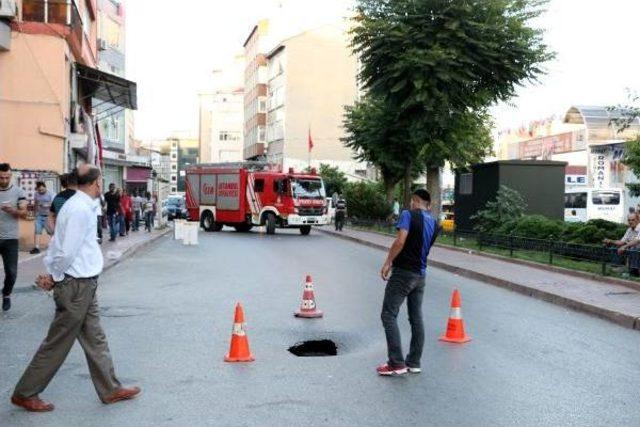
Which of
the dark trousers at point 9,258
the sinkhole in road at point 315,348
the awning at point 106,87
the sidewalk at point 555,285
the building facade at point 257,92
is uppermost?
the building facade at point 257,92

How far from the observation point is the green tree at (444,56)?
22.6 meters

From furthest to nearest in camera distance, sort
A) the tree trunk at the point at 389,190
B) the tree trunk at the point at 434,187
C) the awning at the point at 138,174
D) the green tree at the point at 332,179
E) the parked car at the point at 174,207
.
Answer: the awning at the point at 138,174 < the green tree at the point at 332,179 < the parked car at the point at 174,207 < the tree trunk at the point at 389,190 < the tree trunk at the point at 434,187

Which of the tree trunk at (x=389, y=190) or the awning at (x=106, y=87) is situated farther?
the tree trunk at (x=389, y=190)

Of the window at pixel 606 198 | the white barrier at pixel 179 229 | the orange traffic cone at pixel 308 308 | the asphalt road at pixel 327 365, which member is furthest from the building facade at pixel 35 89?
the window at pixel 606 198

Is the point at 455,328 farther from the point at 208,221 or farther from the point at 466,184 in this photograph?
the point at 208,221

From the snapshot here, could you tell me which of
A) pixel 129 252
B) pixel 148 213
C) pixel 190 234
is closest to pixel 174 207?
pixel 148 213

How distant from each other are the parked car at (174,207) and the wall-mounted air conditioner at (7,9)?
27665 millimetres

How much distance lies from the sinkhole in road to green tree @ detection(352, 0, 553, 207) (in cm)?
1544

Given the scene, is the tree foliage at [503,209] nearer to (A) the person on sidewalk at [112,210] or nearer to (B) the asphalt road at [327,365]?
(B) the asphalt road at [327,365]

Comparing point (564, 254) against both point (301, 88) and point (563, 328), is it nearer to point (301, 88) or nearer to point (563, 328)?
point (563, 328)

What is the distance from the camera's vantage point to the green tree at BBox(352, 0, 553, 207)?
22562mm

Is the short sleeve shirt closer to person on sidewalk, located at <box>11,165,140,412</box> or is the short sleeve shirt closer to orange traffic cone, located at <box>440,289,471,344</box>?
person on sidewalk, located at <box>11,165,140,412</box>

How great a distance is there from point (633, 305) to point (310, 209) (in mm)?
20764

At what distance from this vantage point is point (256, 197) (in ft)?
105
